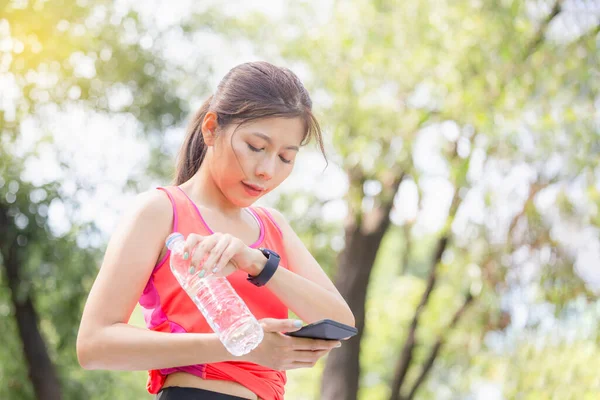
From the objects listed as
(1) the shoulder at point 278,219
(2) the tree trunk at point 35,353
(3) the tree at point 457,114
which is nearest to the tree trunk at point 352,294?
(3) the tree at point 457,114

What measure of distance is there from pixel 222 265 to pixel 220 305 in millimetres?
98

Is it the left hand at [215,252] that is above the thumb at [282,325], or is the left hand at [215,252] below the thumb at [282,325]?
above

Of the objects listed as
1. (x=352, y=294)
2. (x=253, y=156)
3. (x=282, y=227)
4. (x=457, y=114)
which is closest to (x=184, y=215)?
(x=253, y=156)

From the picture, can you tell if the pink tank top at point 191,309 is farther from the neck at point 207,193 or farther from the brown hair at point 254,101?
the brown hair at point 254,101

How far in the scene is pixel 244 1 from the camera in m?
9.53

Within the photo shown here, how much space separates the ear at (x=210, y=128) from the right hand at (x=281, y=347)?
420 millimetres

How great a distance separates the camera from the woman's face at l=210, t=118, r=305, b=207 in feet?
5.48

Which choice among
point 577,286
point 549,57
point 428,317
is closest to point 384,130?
point 549,57

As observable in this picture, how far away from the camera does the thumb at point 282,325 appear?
1.47 metres

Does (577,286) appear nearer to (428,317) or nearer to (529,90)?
(529,90)

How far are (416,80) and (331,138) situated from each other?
838 mm

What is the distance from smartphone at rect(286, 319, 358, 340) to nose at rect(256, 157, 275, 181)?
1.06ft

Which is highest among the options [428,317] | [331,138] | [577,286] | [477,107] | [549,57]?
[549,57]

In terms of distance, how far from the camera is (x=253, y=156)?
5.48ft
